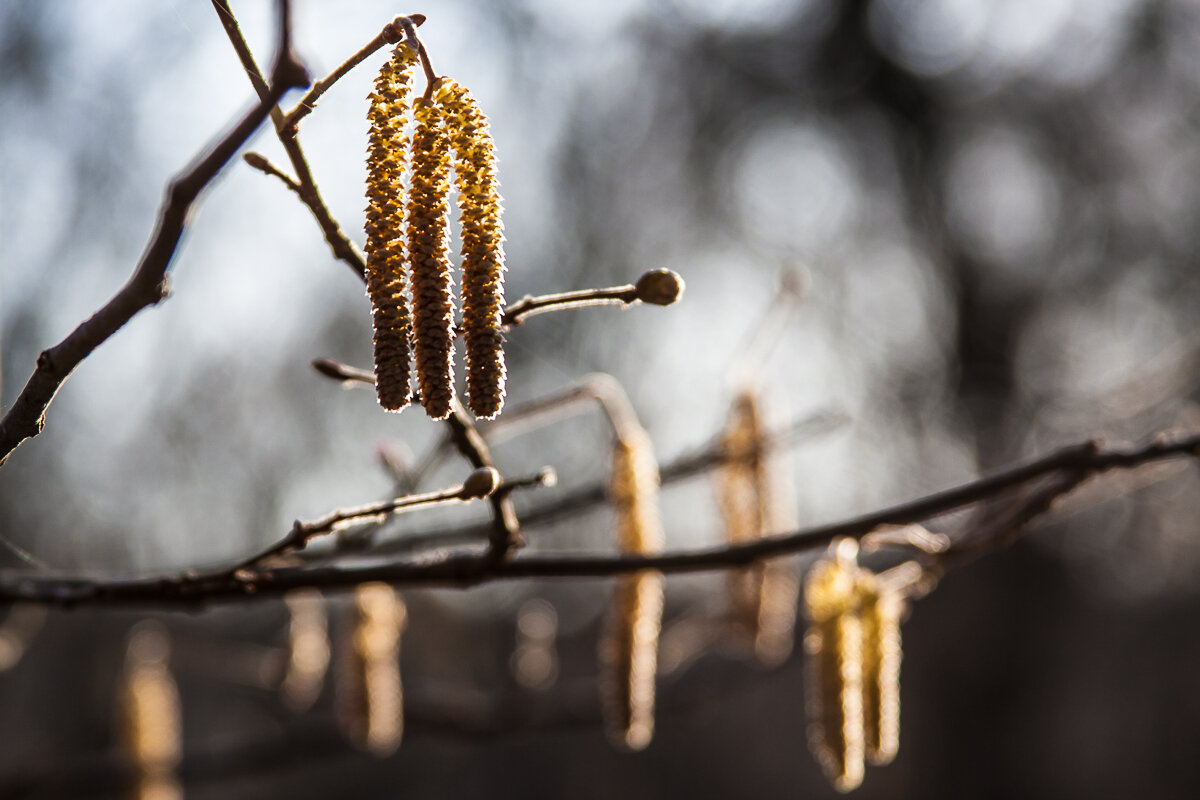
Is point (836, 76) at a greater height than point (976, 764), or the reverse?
point (836, 76)

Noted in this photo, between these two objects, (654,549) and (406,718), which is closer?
(654,549)

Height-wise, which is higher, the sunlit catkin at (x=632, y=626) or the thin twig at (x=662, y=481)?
the thin twig at (x=662, y=481)

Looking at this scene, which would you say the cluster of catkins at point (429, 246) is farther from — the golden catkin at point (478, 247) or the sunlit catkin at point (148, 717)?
the sunlit catkin at point (148, 717)

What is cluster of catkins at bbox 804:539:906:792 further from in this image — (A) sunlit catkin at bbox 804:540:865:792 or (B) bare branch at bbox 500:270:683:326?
(B) bare branch at bbox 500:270:683:326

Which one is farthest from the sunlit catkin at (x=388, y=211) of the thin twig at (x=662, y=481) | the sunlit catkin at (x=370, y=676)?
the sunlit catkin at (x=370, y=676)

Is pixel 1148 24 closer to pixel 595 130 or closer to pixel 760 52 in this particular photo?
pixel 760 52

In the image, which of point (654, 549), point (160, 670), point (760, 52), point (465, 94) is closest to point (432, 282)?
point (465, 94)

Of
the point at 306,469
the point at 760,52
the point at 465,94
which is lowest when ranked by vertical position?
the point at 465,94
